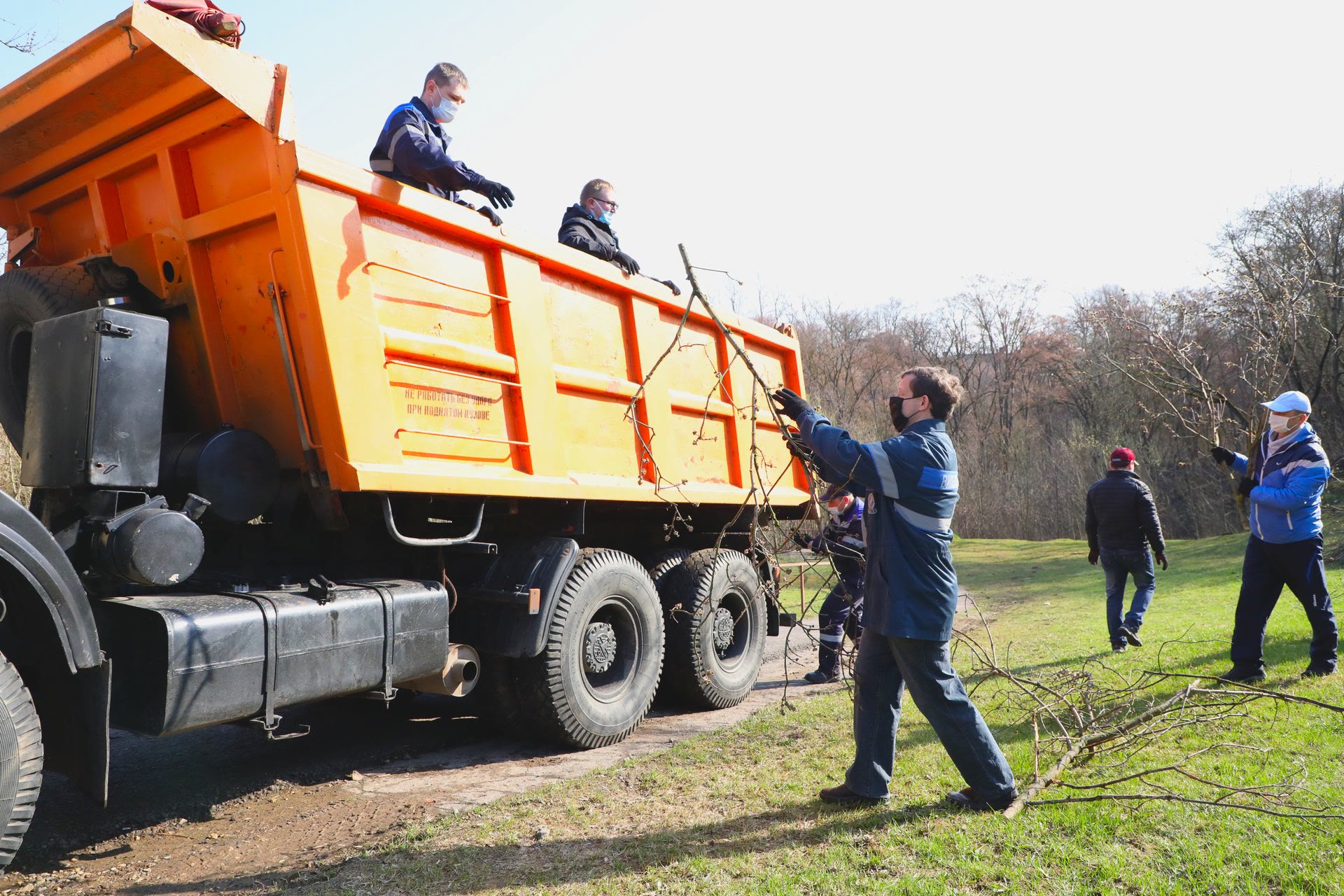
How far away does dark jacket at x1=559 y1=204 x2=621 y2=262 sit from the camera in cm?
532

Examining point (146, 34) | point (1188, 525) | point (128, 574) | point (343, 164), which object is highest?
point (146, 34)

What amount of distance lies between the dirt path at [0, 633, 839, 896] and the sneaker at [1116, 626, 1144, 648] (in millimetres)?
3159

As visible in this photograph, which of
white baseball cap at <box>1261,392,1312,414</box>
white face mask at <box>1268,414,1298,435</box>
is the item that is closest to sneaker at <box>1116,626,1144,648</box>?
white face mask at <box>1268,414,1298,435</box>

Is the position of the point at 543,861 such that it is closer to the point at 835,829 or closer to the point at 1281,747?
the point at 835,829

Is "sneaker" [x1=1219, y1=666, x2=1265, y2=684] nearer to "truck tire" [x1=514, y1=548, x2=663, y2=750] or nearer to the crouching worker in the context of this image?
the crouching worker

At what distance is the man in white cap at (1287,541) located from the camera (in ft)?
17.8

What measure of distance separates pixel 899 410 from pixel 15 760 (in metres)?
3.35

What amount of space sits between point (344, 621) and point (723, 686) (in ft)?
9.91

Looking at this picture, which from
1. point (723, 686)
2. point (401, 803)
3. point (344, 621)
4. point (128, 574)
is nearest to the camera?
point (128, 574)

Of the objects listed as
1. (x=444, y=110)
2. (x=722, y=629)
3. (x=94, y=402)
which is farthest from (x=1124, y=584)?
(x=94, y=402)

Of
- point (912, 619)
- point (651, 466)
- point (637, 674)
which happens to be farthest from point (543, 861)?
point (651, 466)

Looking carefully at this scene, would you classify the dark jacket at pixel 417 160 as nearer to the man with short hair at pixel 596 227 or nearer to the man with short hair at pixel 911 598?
the man with short hair at pixel 596 227

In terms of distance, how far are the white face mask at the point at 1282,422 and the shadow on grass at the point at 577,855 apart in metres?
3.66

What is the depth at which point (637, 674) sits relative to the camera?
5.25 m
